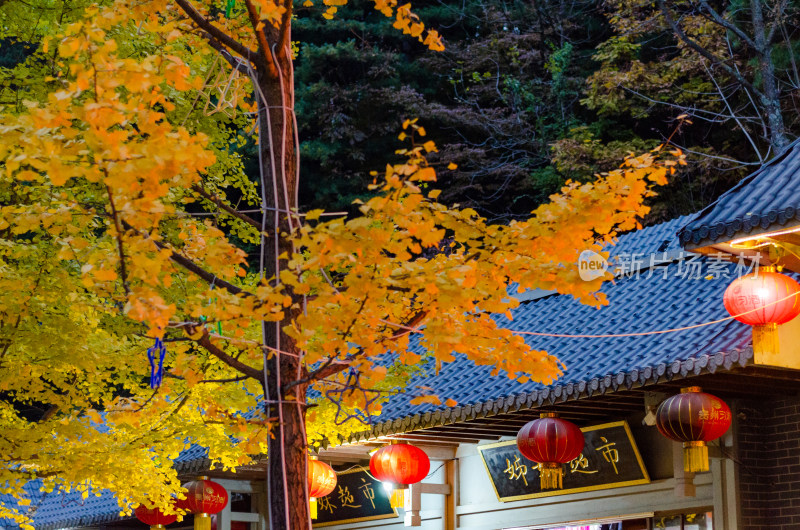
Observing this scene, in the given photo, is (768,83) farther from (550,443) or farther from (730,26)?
(550,443)

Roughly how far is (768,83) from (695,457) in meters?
12.3

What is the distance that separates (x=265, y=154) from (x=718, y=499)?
5.68 meters

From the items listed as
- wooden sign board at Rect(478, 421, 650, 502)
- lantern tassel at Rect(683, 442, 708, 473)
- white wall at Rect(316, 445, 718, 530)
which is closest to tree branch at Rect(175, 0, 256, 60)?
lantern tassel at Rect(683, 442, 708, 473)

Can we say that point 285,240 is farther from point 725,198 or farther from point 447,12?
point 447,12

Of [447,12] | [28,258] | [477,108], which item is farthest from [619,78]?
[28,258]

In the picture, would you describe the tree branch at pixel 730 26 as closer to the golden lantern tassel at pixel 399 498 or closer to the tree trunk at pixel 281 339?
the golden lantern tassel at pixel 399 498

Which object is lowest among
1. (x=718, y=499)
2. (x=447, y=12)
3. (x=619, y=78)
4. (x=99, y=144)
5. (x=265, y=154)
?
(x=718, y=499)

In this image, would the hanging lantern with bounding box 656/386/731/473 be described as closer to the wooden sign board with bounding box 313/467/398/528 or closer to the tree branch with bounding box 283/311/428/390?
the tree branch with bounding box 283/311/428/390

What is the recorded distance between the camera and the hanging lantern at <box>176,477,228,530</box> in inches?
504

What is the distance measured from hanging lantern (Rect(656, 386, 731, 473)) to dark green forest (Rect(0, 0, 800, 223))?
10.7 metres

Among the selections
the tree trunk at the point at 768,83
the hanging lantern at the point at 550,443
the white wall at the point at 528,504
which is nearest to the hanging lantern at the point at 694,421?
the white wall at the point at 528,504

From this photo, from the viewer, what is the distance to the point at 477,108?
934 inches

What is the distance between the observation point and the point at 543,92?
23.1 meters

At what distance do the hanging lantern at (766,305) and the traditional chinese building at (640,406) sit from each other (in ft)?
0.49
